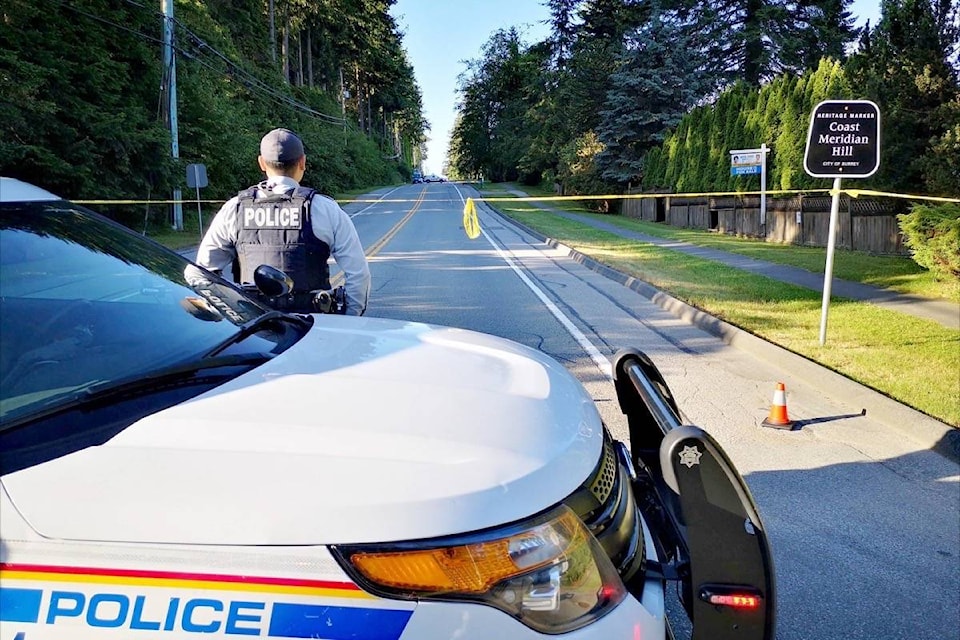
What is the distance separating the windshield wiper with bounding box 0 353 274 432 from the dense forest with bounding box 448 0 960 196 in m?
12.2

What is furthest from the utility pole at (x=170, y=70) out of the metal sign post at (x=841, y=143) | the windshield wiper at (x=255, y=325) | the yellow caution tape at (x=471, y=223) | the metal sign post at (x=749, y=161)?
→ the windshield wiper at (x=255, y=325)

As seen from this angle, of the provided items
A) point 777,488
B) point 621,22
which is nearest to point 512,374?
point 777,488

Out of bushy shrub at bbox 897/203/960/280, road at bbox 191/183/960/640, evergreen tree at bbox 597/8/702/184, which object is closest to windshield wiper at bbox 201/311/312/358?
road at bbox 191/183/960/640

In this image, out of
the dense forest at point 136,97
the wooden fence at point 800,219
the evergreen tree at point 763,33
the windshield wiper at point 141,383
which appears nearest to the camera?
the windshield wiper at point 141,383

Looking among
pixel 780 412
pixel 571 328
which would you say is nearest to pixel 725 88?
pixel 571 328

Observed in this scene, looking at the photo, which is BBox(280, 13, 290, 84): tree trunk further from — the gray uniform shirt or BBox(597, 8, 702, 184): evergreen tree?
the gray uniform shirt

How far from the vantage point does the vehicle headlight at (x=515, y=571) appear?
1463mm

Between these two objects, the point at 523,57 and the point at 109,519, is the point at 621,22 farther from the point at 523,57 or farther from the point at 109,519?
the point at 109,519

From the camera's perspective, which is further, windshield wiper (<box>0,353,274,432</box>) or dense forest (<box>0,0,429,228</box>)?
dense forest (<box>0,0,429,228</box>)

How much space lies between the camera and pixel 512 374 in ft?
7.55

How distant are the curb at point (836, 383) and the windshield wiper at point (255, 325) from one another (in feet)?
14.4

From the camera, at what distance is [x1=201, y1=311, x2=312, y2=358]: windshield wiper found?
2284mm

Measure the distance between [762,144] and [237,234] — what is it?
23.0 meters

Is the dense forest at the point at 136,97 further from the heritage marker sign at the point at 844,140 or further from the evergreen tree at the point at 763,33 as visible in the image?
the evergreen tree at the point at 763,33
